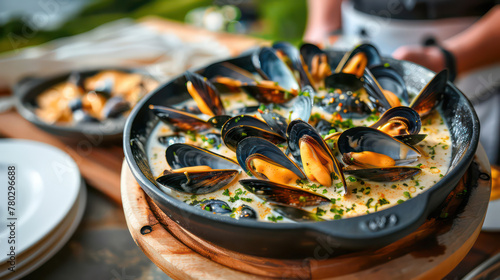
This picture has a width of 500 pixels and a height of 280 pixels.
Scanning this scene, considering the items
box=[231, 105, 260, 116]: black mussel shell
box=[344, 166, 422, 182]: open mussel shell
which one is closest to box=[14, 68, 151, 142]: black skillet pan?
box=[231, 105, 260, 116]: black mussel shell

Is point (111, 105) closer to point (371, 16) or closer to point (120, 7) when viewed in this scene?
point (371, 16)

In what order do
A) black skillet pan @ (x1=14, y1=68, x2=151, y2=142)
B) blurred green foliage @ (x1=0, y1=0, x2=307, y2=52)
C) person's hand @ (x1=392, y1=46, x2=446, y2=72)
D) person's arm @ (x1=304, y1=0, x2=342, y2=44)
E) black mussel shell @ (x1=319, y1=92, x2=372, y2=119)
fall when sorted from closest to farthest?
black mussel shell @ (x1=319, y1=92, x2=372, y2=119) → black skillet pan @ (x1=14, y1=68, x2=151, y2=142) → person's hand @ (x1=392, y1=46, x2=446, y2=72) → person's arm @ (x1=304, y1=0, x2=342, y2=44) → blurred green foliage @ (x1=0, y1=0, x2=307, y2=52)

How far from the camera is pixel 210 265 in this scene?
34.1 inches

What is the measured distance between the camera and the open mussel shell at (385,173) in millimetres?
920

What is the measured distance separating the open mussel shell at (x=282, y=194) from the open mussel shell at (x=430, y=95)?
55 centimetres

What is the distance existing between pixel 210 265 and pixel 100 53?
2.22 metres

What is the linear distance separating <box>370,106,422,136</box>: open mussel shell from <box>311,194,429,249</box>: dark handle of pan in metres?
0.38

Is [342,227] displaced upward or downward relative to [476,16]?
downward

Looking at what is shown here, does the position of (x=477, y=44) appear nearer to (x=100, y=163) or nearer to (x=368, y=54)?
(x=368, y=54)

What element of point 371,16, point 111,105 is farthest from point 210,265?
point 371,16

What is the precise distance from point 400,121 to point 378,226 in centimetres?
48

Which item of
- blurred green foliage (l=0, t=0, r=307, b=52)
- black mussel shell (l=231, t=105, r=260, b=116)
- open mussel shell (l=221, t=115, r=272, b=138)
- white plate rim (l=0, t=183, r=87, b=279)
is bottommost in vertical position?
white plate rim (l=0, t=183, r=87, b=279)

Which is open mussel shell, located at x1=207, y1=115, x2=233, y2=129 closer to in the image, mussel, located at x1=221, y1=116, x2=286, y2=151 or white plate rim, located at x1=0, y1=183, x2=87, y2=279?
mussel, located at x1=221, y1=116, x2=286, y2=151

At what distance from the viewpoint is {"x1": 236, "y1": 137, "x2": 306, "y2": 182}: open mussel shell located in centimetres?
100
